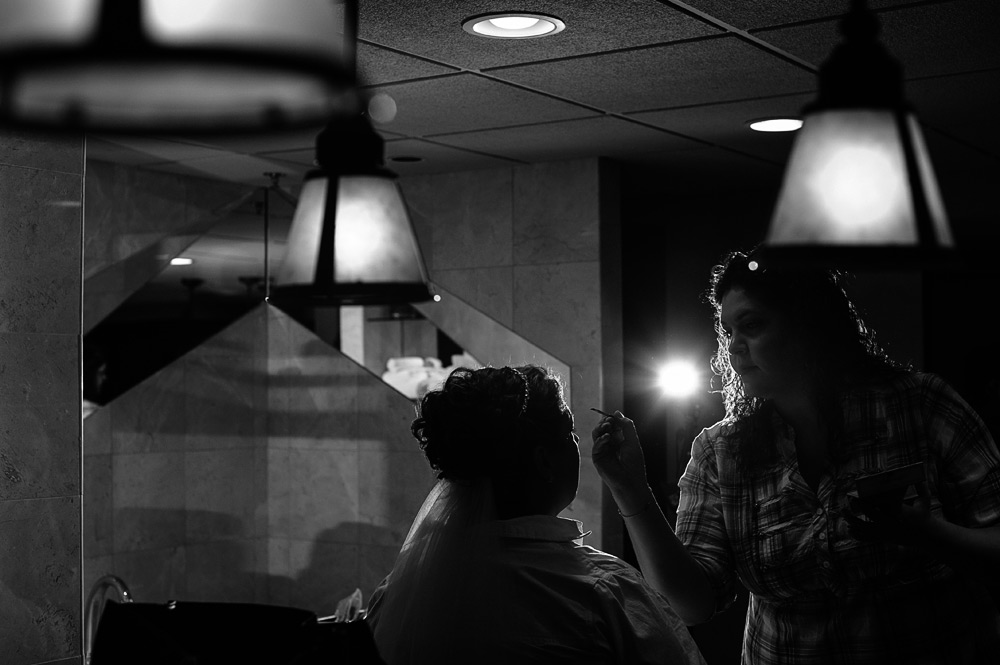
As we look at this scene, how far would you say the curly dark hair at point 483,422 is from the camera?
193 cm

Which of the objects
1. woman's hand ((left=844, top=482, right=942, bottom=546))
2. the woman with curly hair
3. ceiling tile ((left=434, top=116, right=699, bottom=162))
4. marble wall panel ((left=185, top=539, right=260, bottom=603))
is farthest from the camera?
marble wall panel ((left=185, top=539, right=260, bottom=603))

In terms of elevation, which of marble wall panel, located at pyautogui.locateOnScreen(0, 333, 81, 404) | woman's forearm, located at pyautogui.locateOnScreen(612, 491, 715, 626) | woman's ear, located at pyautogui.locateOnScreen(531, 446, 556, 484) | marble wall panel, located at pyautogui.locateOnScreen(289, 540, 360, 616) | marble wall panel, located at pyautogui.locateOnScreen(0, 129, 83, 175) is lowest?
marble wall panel, located at pyautogui.locateOnScreen(289, 540, 360, 616)

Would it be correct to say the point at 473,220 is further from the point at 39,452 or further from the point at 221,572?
the point at 39,452

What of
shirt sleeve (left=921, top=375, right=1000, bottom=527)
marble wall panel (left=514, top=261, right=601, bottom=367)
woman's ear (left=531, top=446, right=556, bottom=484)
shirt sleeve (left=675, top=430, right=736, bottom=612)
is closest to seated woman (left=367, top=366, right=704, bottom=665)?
woman's ear (left=531, top=446, right=556, bottom=484)

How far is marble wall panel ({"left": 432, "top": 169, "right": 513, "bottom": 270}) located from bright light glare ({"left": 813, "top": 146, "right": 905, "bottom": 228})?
395 cm

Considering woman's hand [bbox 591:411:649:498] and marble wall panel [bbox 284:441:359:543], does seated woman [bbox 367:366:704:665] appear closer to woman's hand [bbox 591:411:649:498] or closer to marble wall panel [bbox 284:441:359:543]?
woman's hand [bbox 591:411:649:498]

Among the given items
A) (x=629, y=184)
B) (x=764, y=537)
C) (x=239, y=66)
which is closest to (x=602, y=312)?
(x=629, y=184)

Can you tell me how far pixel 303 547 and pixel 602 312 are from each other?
235 cm

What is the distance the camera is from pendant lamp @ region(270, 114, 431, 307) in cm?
128

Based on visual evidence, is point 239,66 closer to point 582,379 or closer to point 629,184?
point 582,379

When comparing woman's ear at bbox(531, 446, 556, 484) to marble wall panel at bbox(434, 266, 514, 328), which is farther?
marble wall panel at bbox(434, 266, 514, 328)

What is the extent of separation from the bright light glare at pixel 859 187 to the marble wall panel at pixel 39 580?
8.07 ft

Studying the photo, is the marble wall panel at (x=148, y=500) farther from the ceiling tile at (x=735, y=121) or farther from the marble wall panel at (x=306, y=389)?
the ceiling tile at (x=735, y=121)

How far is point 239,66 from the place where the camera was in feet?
1.95
